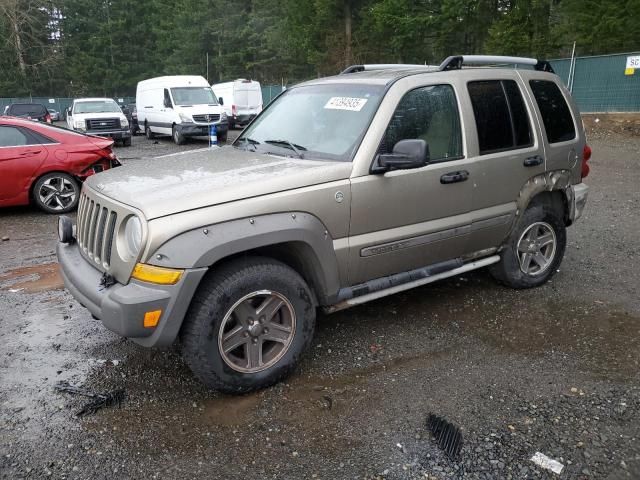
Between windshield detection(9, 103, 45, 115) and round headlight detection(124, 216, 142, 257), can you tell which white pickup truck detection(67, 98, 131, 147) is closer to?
windshield detection(9, 103, 45, 115)

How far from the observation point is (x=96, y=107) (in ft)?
63.3

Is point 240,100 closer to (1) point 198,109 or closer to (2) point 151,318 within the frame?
(1) point 198,109

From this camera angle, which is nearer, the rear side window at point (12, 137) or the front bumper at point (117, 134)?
the rear side window at point (12, 137)

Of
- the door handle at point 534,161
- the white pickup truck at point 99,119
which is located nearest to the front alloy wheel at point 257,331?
the door handle at point 534,161

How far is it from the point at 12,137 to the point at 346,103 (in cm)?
641

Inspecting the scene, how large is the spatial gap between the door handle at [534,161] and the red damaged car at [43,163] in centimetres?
667

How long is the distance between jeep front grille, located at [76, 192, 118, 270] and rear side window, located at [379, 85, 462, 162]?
1.85m

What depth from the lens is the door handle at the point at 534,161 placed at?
14.6ft

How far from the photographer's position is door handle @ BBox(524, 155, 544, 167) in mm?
4450

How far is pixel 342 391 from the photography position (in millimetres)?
3357

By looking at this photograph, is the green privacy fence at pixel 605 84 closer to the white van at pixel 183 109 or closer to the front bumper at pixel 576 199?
the white van at pixel 183 109

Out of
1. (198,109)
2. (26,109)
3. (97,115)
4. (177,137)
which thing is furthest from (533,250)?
(26,109)

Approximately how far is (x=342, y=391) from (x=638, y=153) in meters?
13.5

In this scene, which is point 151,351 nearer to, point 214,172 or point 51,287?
point 214,172
